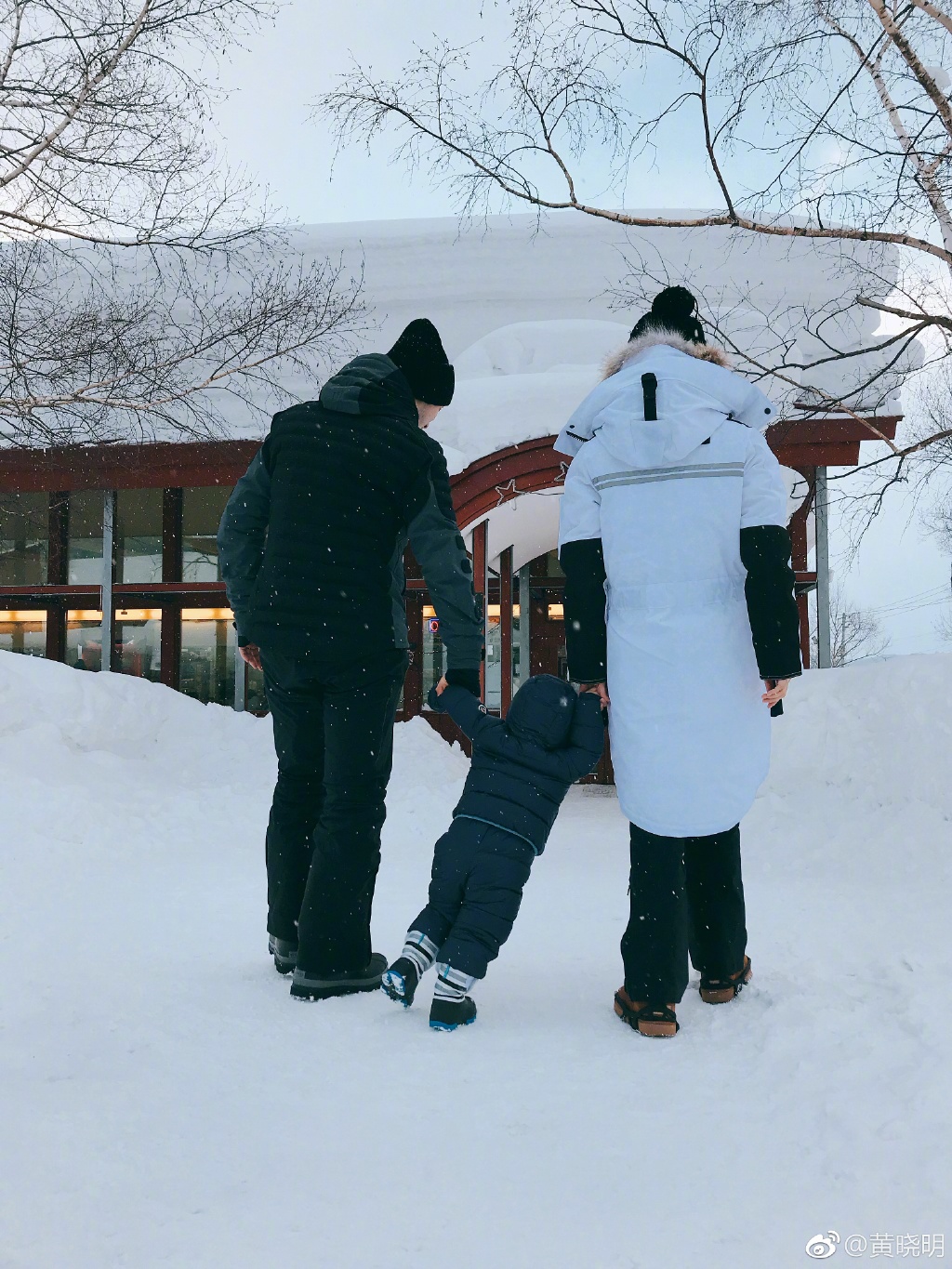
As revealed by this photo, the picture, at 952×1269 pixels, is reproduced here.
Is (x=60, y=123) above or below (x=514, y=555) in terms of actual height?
above

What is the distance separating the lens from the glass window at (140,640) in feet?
46.3

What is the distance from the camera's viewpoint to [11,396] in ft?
26.3

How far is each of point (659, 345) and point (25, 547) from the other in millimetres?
14119

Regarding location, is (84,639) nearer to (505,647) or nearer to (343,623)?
(505,647)

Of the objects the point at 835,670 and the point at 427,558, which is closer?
the point at 427,558

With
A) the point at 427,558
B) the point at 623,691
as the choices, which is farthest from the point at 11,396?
the point at 623,691

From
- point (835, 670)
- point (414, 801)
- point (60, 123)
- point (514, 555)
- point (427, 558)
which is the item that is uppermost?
point (60, 123)

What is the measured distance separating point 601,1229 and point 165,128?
308 inches

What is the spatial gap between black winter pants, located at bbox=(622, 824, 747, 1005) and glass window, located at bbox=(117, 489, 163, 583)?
12.6 meters

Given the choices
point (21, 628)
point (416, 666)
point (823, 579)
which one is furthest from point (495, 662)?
point (21, 628)

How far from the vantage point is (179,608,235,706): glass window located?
14.1 metres

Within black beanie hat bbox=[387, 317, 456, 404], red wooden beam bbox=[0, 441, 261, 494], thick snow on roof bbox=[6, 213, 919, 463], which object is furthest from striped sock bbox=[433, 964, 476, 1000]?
thick snow on roof bbox=[6, 213, 919, 463]

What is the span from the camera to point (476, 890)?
2.55 meters

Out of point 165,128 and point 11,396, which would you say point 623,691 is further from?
point 11,396
